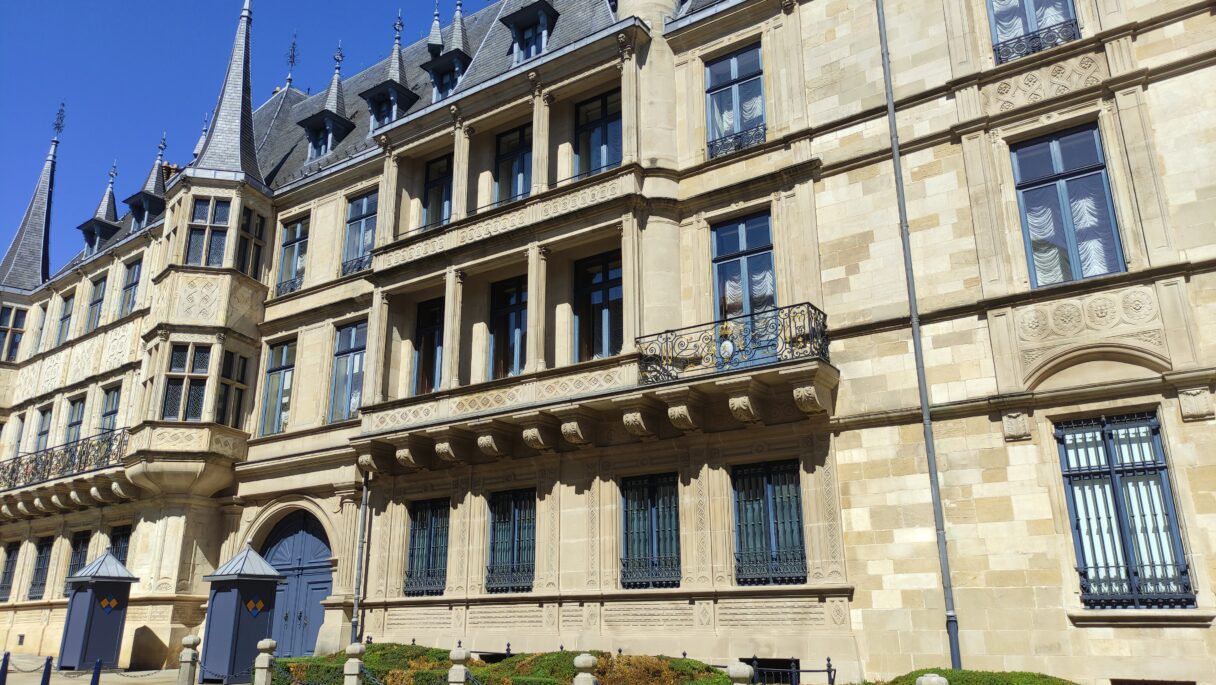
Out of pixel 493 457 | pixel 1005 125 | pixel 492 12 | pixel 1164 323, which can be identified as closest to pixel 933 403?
pixel 1164 323

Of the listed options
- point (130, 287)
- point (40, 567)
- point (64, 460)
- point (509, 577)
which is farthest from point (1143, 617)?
point (40, 567)

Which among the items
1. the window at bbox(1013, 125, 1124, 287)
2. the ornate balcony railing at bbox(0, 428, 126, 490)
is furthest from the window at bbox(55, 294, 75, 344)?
the window at bbox(1013, 125, 1124, 287)

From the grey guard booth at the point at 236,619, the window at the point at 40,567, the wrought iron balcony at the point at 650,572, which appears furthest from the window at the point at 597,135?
the window at the point at 40,567

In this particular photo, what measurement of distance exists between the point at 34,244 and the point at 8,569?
13819 mm

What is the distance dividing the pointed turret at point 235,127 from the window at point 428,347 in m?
7.89

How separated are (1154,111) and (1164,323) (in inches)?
135

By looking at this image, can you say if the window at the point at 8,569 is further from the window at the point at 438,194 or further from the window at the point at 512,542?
the window at the point at 512,542

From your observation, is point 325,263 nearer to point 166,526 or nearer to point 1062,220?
point 166,526

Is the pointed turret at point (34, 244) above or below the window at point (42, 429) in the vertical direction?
above

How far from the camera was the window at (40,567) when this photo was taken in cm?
2873

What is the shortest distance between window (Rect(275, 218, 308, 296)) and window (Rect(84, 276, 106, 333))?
358 inches

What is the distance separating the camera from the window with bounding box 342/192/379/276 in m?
24.1

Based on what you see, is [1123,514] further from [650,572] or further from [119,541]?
[119,541]

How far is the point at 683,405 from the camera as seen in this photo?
53.0 ft
